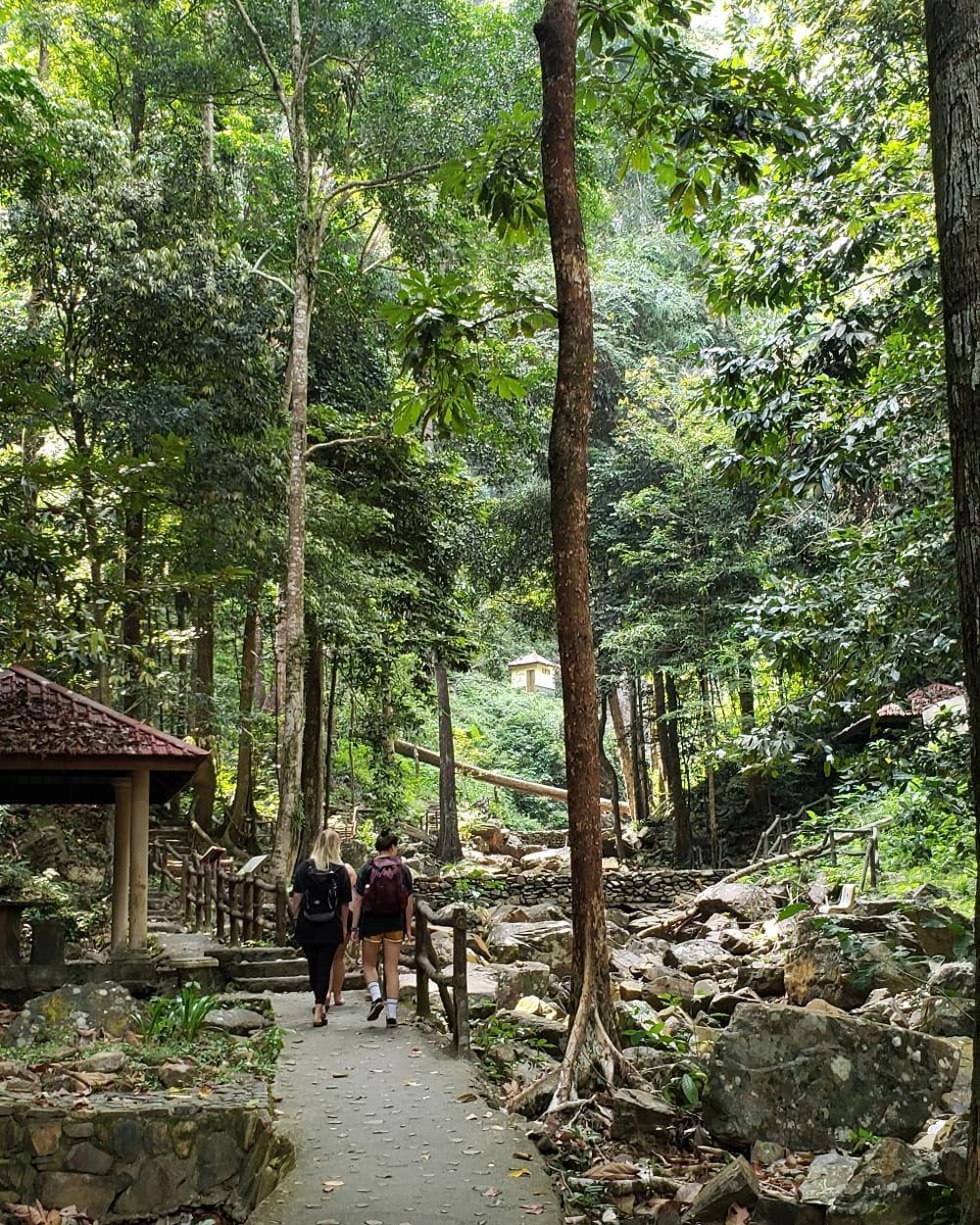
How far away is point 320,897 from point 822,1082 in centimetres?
445

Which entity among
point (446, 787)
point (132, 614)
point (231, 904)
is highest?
point (132, 614)

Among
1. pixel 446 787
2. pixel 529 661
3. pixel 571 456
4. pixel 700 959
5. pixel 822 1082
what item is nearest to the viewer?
pixel 822 1082

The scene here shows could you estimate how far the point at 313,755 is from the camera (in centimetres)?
1833

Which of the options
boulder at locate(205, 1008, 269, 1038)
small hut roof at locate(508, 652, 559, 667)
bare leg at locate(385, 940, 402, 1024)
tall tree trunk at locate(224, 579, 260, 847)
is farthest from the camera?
small hut roof at locate(508, 652, 559, 667)

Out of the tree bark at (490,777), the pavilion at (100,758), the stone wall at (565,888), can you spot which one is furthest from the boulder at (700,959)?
the tree bark at (490,777)

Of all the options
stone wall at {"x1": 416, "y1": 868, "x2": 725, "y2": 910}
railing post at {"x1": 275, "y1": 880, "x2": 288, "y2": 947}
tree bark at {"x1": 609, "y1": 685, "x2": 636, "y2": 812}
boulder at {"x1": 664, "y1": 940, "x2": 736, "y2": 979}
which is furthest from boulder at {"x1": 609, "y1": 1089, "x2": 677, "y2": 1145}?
tree bark at {"x1": 609, "y1": 685, "x2": 636, "y2": 812}

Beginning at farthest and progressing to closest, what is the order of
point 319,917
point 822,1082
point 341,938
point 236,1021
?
1. point 341,938
2. point 319,917
3. point 236,1021
4. point 822,1082

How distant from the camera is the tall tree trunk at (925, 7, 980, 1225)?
3.39 metres

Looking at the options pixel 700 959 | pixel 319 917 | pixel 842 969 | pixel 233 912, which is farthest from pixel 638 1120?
pixel 233 912

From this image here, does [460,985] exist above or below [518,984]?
above

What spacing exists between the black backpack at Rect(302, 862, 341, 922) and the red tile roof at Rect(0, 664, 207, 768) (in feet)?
7.23

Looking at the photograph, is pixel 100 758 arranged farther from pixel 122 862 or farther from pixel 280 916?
pixel 280 916

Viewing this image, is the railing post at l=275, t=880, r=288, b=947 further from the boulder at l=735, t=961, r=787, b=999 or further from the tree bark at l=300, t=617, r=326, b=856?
the boulder at l=735, t=961, r=787, b=999

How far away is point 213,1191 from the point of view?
516 centimetres
